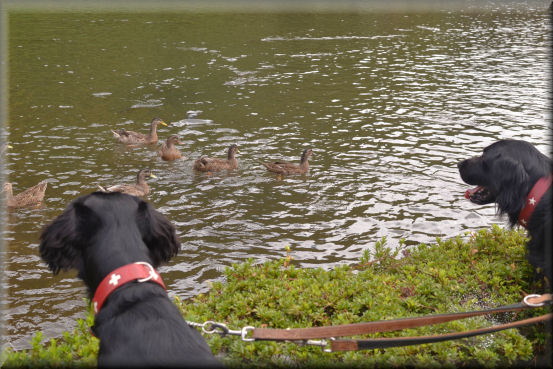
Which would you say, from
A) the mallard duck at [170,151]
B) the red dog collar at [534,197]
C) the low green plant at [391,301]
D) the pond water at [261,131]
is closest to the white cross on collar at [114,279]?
the low green plant at [391,301]

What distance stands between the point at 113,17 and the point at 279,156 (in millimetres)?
31227

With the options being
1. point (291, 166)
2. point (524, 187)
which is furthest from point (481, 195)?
point (291, 166)

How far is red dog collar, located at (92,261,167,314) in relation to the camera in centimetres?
344

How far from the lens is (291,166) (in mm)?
12227

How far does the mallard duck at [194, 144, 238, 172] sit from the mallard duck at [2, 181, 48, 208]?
11.5 ft

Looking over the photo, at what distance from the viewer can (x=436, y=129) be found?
51.0 feet

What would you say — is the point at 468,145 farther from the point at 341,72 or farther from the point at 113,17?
the point at 113,17

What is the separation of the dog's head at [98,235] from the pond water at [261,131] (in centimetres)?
365

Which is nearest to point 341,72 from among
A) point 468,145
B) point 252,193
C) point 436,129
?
point 436,129

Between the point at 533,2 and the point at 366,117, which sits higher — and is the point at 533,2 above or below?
above

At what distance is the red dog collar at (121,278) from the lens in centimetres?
344

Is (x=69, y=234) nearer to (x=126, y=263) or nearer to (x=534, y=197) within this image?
(x=126, y=263)

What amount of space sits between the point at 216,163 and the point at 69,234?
28.9ft

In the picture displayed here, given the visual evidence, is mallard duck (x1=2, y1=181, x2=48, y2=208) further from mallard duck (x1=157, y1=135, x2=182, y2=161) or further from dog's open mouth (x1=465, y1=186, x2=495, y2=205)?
dog's open mouth (x1=465, y1=186, x2=495, y2=205)
